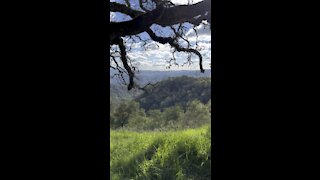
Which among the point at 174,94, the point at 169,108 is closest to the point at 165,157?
the point at 169,108

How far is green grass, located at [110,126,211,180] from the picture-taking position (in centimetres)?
581

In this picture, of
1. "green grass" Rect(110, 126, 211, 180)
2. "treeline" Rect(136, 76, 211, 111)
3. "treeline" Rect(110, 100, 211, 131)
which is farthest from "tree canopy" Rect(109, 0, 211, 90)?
"treeline" Rect(136, 76, 211, 111)

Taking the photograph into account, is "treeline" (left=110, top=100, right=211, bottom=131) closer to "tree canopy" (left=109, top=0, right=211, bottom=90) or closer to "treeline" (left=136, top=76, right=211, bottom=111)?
"treeline" (left=136, top=76, right=211, bottom=111)

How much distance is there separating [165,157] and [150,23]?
12.7ft

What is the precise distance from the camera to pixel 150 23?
→ 8.25ft

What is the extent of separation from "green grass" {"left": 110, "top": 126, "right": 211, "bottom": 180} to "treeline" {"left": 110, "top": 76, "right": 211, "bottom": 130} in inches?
28.0

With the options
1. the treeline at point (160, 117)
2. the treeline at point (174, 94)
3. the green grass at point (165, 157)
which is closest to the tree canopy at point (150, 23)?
the green grass at point (165, 157)
